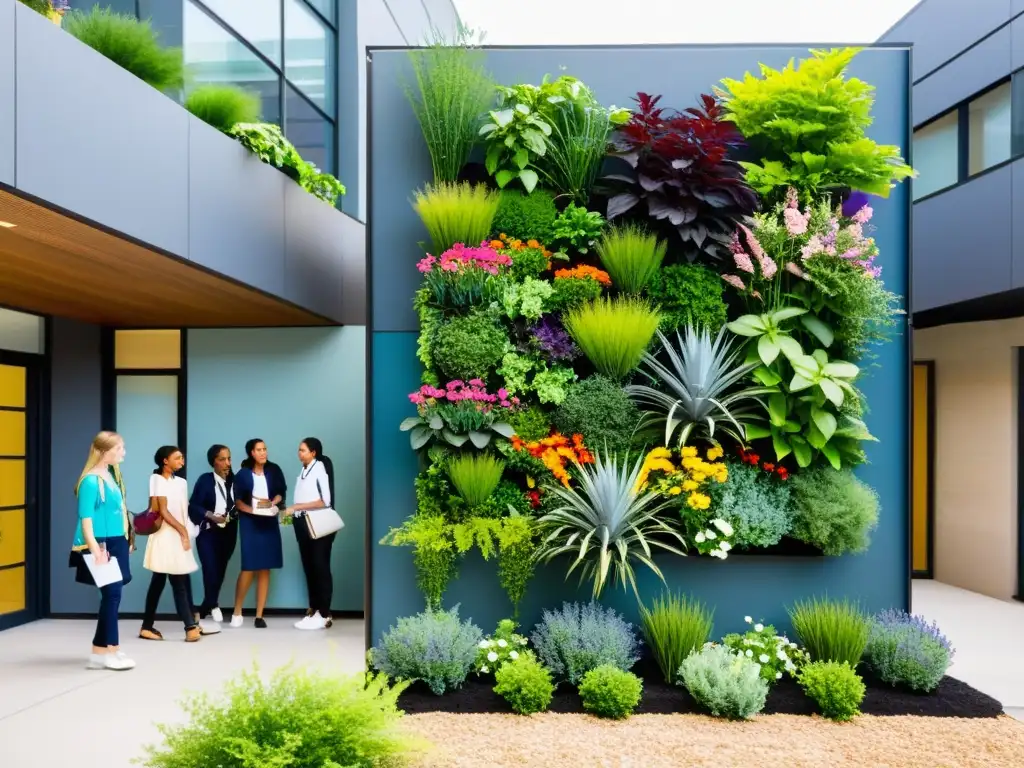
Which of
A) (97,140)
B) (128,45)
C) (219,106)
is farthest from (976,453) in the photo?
(97,140)

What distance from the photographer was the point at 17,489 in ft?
24.0

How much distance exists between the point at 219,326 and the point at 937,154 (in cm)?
762

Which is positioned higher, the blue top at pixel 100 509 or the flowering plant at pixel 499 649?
the blue top at pixel 100 509

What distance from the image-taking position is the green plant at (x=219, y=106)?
588 cm

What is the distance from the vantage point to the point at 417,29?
1076 cm

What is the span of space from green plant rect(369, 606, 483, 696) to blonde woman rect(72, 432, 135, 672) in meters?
1.85

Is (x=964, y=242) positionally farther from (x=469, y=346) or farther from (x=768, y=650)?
(x=469, y=346)

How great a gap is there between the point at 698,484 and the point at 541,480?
0.86 meters

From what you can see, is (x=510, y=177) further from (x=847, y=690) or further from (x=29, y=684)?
(x=29, y=684)

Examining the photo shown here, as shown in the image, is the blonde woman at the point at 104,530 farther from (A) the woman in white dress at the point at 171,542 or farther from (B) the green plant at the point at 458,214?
(B) the green plant at the point at 458,214

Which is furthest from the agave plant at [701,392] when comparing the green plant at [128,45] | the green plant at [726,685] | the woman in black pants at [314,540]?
the green plant at [128,45]

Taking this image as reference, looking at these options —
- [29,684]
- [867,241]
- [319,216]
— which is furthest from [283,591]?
[867,241]

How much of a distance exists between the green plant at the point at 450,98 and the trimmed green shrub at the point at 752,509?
6.51 feet

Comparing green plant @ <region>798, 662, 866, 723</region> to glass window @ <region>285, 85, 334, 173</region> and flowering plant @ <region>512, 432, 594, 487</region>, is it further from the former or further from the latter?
glass window @ <region>285, 85, 334, 173</region>
